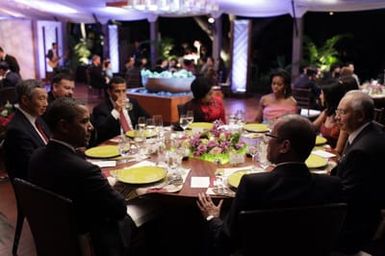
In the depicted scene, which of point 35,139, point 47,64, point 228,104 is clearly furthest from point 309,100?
point 47,64

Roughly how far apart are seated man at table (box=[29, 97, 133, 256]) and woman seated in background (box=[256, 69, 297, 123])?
251 centimetres

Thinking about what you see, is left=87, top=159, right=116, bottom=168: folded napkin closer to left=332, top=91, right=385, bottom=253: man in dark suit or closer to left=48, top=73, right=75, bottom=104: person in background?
left=48, top=73, right=75, bottom=104: person in background

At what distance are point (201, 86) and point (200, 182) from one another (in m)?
1.86

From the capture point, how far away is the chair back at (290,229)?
1.53m

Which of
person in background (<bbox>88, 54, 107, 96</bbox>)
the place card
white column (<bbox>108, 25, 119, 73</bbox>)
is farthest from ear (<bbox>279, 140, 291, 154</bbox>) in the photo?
white column (<bbox>108, 25, 119, 73</bbox>)

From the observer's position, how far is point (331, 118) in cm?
342

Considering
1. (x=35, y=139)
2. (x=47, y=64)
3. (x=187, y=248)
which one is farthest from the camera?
(x=47, y=64)

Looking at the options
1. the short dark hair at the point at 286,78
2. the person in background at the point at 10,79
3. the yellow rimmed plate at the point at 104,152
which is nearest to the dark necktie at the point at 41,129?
the yellow rimmed plate at the point at 104,152

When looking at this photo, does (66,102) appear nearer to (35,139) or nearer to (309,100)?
(35,139)

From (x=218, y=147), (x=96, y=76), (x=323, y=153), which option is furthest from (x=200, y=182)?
(x=96, y=76)

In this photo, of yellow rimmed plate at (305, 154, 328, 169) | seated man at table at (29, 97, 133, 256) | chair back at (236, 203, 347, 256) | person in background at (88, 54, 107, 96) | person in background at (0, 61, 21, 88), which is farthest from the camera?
person in background at (88, 54, 107, 96)

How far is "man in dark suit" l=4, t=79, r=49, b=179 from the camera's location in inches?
101

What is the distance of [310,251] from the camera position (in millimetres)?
1638

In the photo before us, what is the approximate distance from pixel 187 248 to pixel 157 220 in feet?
1.06
